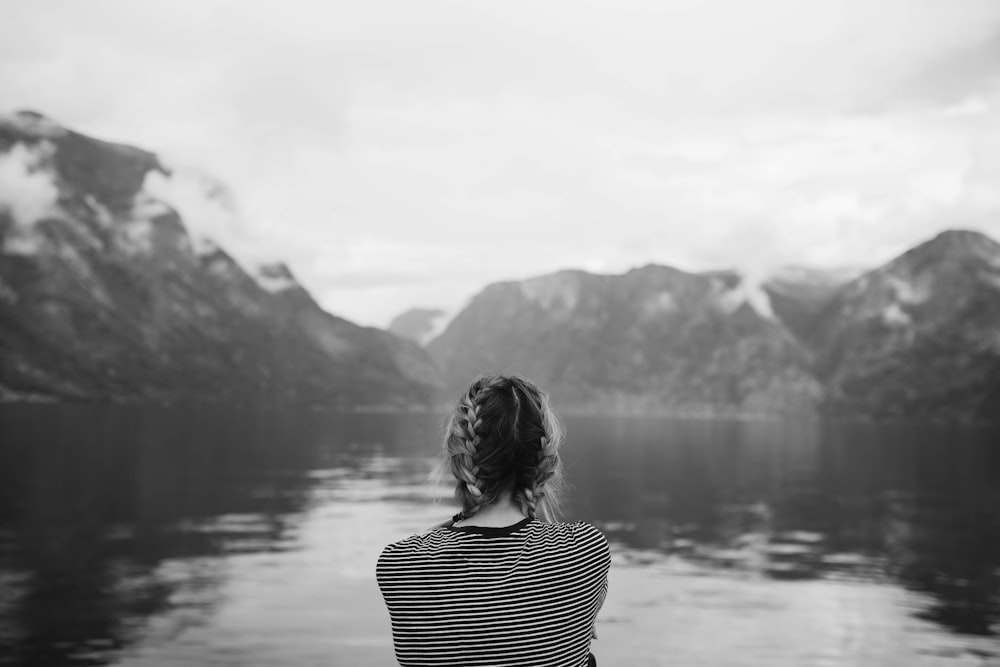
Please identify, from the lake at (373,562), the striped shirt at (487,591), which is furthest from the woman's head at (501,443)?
the lake at (373,562)

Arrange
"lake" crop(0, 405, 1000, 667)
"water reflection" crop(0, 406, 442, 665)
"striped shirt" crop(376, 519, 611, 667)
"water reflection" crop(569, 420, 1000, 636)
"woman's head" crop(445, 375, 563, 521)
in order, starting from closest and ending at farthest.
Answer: "striped shirt" crop(376, 519, 611, 667) < "woman's head" crop(445, 375, 563, 521) < "lake" crop(0, 405, 1000, 667) < "water reflection" crop(0, 406, 442, 665) < "water reflection" crop(569, 420, 1000, 636)

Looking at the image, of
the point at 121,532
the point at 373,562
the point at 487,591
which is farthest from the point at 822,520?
the point at 487,591

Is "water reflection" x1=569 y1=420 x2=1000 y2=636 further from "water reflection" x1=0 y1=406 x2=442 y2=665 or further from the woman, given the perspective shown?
the woman

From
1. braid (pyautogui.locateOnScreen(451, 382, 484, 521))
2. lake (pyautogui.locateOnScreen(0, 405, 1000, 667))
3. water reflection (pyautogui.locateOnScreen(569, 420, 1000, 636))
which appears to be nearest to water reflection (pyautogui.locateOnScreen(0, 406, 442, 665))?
lake (pyautogui.locateOnScreen(0, 405, 1000, 667))

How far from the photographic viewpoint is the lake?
25578 mm

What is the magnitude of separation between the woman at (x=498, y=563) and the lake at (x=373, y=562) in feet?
2.38

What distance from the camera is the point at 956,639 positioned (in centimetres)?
2798

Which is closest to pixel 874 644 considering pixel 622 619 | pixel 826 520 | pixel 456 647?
pixel 622 619

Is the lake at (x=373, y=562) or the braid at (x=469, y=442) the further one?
the lake at (x=373, y=562)

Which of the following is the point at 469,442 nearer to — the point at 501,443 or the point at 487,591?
the point at 501,443

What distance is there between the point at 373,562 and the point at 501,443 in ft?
113

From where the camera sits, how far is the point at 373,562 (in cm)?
3722

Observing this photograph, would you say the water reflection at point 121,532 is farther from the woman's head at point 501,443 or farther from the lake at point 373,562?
the woman's head at point 501,443

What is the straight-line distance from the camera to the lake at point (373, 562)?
83.9 ft
